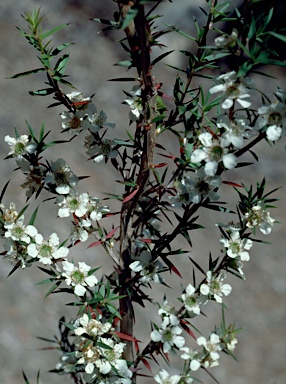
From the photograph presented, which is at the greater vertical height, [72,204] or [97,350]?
[72,204]

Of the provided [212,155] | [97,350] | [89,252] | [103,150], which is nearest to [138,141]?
[103,150]

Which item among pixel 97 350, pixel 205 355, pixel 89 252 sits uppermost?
pixel 89 252

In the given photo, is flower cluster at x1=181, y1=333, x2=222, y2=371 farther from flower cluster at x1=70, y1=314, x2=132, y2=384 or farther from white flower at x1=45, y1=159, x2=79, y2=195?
white flower at x1=45, y1=159, x2=79, y2=195

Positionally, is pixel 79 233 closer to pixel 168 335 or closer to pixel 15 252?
pixel 15 252

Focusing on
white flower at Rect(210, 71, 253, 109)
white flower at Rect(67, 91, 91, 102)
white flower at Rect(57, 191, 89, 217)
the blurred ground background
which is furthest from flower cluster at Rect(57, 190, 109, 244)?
the blurred ground background

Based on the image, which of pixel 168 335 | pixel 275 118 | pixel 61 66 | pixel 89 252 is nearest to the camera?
pixel 275 118

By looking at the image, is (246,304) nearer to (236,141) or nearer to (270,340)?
(270,340)

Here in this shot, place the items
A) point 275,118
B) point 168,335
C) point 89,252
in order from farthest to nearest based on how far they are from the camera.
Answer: point 89,252
point 168,335
point 275,118

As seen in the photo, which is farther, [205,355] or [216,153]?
[205,355]
